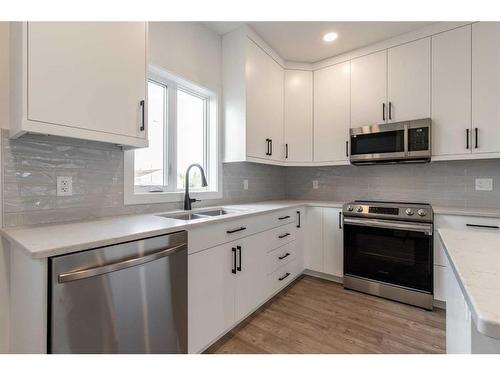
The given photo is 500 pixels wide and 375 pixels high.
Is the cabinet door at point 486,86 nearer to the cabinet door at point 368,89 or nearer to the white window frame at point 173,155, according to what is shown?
Result: the cabinet door at point 368,89

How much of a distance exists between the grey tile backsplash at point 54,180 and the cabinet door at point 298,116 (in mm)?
1776

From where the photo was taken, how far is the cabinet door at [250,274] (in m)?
1.82

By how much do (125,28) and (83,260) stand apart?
1286 mm

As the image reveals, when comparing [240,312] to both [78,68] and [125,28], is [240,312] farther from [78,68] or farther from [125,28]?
[125,28]

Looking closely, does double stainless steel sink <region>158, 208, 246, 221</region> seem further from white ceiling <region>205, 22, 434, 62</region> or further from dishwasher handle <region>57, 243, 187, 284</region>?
white ceiling <region>205, 22, 434, 62</region>

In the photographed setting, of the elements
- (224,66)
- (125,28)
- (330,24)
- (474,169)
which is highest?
(330,24)

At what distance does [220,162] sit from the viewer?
2.52m

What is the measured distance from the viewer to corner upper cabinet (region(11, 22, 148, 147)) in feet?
3.56

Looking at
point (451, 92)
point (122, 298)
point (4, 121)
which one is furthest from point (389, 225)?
point (4, 121)

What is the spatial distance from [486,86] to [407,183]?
1076 millimetres

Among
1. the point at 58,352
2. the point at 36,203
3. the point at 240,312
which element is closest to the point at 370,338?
the point at 240,312

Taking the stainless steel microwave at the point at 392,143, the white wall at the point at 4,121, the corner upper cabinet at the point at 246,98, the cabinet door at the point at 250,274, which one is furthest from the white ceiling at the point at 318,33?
the cabinet door at the point at 250,274

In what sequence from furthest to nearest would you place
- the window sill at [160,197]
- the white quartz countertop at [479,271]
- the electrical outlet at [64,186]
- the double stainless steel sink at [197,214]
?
1. the double stainless steel sink at [197,214]
2. the window sill at [160,197]
3. the electrical outlet at [64,186]
4. the white quartz countertop at [479,271]

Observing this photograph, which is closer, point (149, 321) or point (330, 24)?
point (149, 321)
